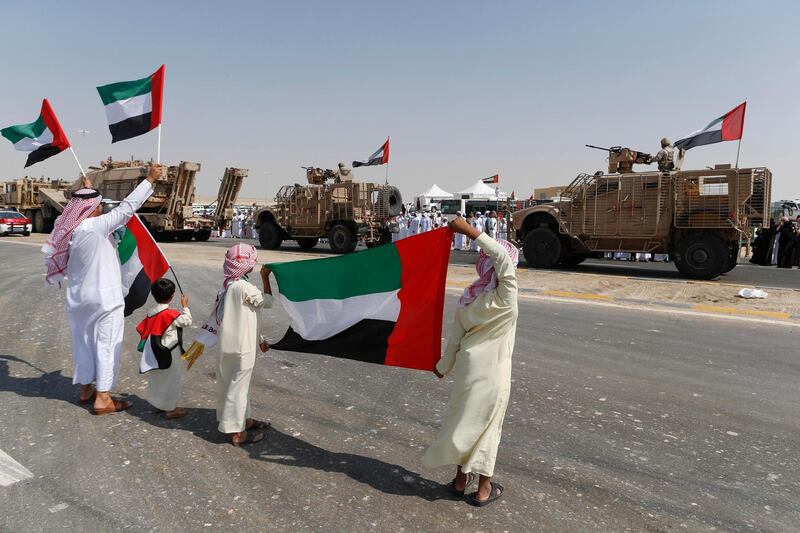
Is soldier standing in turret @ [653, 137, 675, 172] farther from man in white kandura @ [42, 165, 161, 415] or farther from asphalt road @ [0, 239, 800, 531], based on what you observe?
man in white kandura @ [42, 165, 161, 415]

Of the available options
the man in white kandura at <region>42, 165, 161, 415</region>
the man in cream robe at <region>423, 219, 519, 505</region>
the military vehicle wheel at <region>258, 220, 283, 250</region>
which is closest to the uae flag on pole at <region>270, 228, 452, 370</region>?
the man in cream robe at <region>423, 219, 519, 505</region>

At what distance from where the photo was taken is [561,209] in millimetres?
15469

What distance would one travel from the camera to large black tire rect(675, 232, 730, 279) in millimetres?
13273

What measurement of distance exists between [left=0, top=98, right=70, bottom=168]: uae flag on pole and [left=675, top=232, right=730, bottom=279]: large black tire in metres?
12.7

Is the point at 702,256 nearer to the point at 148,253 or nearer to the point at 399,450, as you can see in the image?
the point at 399,450

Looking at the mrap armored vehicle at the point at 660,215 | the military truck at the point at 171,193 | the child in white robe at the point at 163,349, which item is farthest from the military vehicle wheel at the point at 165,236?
the child in white robe at the point at 163,349

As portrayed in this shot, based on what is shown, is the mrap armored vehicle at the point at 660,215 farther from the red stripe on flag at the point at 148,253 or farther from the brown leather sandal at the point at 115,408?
the brown leather sandal at the point at 115,408

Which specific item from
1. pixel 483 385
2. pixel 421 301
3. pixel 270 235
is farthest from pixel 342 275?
pixel 270 235

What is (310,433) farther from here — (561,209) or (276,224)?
(276,224)

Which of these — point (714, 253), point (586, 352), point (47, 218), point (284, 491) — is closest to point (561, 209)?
point (714, 253)

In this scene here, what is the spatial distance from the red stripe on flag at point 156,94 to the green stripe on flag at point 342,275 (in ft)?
8.52

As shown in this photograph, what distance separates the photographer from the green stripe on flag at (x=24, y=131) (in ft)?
19.2

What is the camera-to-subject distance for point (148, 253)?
500cm

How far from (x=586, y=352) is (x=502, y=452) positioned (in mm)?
3231
